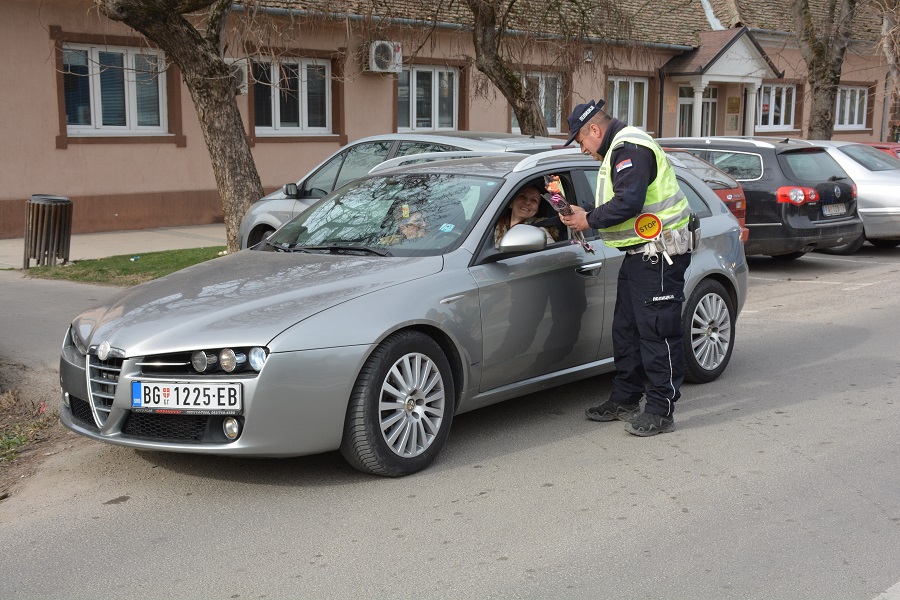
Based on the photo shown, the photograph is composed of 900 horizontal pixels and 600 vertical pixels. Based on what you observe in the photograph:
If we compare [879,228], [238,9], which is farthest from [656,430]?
[238,9]

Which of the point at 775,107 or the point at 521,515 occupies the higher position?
the point at 775,107

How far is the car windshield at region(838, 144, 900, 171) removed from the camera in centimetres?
1499

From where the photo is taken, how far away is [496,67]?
15164mm

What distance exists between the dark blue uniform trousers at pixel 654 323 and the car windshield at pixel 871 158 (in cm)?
1026

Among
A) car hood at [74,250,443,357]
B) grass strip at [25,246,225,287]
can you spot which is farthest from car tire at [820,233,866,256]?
car hood at [74,250,443,357]

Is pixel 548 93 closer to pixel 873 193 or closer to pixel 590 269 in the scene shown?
pixel 873 193

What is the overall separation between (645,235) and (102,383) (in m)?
2.96

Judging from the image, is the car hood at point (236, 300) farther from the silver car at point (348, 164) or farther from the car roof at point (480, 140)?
the silver car at point (348, 164)

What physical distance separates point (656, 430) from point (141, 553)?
9.82ft

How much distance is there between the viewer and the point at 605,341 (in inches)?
253

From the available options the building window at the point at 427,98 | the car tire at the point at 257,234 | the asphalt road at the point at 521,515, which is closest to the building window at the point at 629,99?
the building window at the point at 427,98

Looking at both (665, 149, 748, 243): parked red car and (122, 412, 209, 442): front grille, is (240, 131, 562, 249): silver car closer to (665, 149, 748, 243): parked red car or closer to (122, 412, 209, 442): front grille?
(665, 149, 748, 243): parked red car

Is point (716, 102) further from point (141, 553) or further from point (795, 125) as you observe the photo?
point (141, 553)

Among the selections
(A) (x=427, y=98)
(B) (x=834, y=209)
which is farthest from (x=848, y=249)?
(A) (x=427, y=98)
